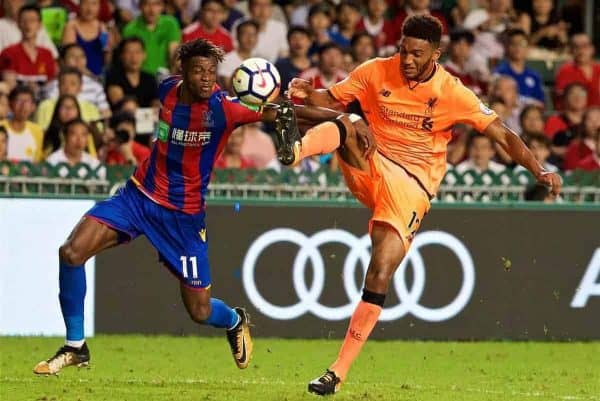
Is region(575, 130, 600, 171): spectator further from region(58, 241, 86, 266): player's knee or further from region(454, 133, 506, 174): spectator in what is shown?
region(58, 241, 86, 266): player's knee

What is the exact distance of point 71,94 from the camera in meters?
14.0

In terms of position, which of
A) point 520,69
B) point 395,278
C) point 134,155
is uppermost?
point 520,69

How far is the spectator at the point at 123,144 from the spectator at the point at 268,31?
2607mm

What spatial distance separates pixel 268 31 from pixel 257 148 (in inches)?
89.5

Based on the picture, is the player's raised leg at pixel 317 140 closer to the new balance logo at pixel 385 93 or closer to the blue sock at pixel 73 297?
the new balance logo at pixel 385 93

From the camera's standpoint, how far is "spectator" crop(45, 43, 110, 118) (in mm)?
14477

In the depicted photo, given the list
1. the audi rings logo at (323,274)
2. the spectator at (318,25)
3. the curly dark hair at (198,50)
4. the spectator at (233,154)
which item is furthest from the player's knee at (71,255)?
the spectator at (318,25)

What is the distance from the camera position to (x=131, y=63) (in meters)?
14.8

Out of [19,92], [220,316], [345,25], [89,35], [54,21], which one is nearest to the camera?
[220,316]

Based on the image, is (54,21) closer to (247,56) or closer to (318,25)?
(247,56)

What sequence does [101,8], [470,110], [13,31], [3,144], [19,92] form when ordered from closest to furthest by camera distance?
[470,110] → [3,144] → [19,92] → [13,31] → [101,8]

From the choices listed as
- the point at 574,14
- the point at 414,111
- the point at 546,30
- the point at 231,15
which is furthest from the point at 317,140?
the point at 574,14

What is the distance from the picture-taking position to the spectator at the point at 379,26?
16.7m

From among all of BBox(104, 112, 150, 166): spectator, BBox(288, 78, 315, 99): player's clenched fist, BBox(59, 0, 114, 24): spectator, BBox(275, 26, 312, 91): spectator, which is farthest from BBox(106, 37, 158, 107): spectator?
BBox(288, 78, 315, 99): player's clenched fist
